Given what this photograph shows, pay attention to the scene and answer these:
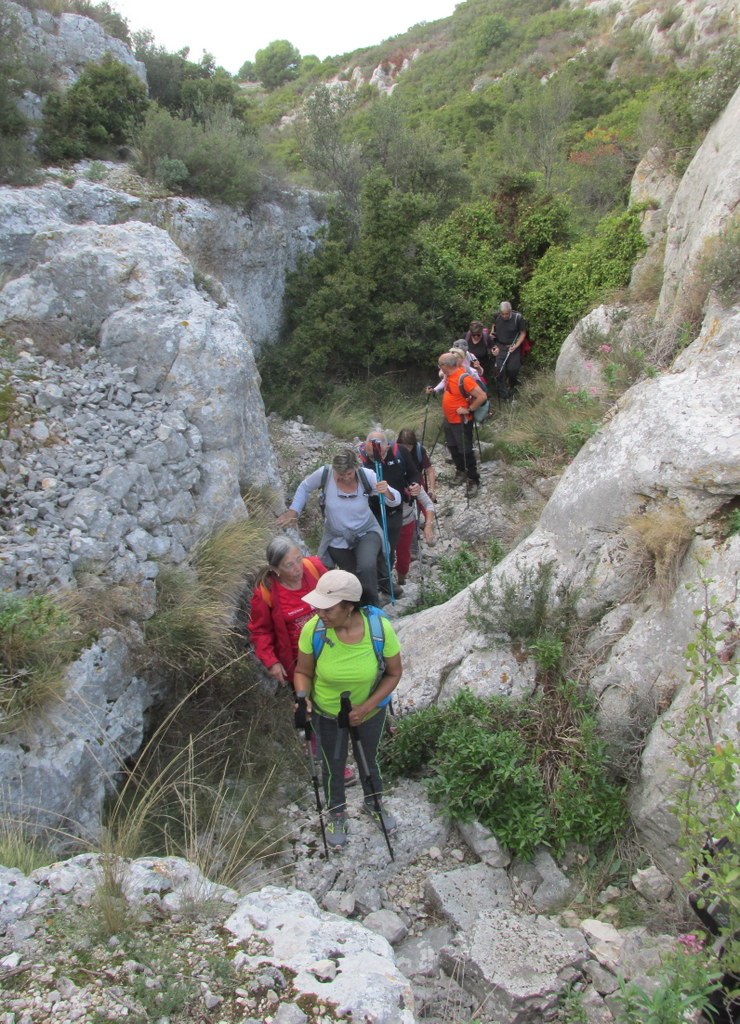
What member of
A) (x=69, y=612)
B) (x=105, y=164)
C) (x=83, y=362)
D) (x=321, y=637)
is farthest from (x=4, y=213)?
(x=321, y=637)

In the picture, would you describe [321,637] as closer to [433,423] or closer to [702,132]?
[433,423]

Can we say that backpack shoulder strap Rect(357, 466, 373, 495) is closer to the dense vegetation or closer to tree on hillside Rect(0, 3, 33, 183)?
the dense vegetation

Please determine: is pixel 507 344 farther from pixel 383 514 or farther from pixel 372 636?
pixel 372 636

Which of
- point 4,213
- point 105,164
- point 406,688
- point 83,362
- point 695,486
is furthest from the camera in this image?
point 105,164

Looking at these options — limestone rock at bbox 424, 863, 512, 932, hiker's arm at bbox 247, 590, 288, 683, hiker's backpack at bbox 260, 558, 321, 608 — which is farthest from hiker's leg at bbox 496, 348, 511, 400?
limestone rock at bbox 424, 863, 512, 932

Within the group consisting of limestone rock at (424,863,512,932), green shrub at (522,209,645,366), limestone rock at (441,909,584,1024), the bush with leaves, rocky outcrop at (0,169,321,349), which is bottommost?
limestone rock at (424,863,512,932)

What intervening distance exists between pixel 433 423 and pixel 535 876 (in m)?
7.10

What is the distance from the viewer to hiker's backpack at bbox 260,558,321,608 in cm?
482

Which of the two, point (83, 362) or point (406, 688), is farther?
point (83, 362)

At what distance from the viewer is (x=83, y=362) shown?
6246 mm

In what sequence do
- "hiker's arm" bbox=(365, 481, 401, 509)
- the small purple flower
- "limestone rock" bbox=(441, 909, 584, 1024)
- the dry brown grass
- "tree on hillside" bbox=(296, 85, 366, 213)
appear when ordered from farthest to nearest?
"tree on hillside" bbox=(296, 85, 366, 213) → "hiker's arm" bbox=(365, 481, 401, 509) → the dry brown grass → "limestone rock" bbox=(441, 909, 584, 1024) → the small purple flower

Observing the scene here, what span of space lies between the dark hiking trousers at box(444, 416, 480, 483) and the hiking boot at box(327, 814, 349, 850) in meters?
5.22

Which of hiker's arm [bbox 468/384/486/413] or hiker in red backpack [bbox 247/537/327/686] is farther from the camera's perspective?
hiker's arm [bbox 468/384/486/413]

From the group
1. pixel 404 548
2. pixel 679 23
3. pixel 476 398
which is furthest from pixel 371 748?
pixel 679 23
